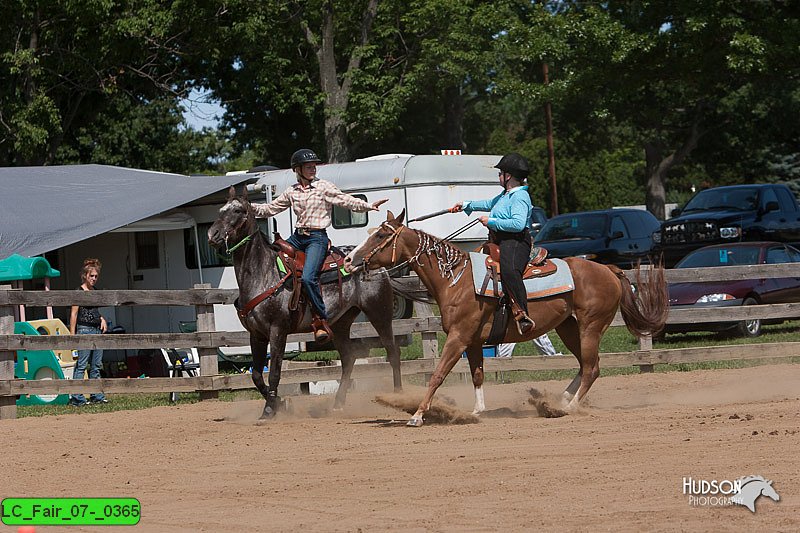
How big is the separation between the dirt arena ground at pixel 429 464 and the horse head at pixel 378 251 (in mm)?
1526

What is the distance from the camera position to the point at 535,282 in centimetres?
1075

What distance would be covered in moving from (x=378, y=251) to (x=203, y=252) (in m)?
9.77

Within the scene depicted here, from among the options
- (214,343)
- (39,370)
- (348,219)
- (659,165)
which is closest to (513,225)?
(214,343)

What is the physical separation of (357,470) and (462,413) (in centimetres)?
254

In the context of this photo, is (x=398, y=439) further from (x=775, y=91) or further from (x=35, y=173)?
(x=775, y=91)

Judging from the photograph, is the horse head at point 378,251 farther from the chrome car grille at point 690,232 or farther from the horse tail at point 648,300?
the chrome car grille at point 690,232

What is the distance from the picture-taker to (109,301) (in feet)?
42.6

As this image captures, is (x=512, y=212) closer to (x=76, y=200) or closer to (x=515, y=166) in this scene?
(x=515, y=166)

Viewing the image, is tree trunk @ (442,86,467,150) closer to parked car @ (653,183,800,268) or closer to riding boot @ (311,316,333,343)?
parked car @ (653,183,800,268)

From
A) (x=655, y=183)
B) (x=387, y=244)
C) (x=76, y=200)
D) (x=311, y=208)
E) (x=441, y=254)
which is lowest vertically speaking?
(x=441, y=254)

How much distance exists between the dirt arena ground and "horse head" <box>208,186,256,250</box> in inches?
73.8

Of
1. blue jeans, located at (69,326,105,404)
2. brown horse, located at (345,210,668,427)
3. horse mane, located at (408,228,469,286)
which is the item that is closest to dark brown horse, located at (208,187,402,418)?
brown horse, located at (345,210,668,427)

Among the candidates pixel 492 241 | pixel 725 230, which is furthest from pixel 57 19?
pixel 492 241

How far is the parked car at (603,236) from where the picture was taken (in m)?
25.0
